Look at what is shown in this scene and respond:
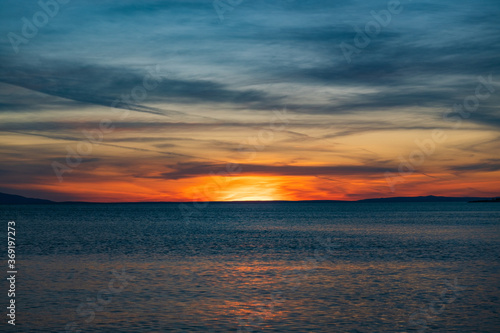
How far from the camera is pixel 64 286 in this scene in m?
31.1

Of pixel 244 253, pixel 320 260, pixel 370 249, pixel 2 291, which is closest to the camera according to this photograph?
A: pixel 2 291

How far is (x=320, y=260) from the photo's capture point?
45.7 meters

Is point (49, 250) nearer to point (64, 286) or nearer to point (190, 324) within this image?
point (64, 286)

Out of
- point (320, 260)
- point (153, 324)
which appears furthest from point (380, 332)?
point (320, 260)

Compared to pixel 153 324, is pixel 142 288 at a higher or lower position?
higher

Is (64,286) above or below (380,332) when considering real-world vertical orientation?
above

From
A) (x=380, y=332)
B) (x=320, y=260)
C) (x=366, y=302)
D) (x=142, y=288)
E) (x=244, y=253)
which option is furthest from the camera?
(x=244, y=253)

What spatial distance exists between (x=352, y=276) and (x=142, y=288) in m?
14.8

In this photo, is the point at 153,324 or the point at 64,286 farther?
the point at 64,286

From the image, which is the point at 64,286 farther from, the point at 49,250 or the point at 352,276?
the point at 49,250

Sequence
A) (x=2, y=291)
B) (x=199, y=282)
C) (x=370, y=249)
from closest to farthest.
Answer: (x=2, y=291)
(x=199, y=282)
(x=370, y=249)

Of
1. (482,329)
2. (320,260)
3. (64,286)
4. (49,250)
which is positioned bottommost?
(482,329)

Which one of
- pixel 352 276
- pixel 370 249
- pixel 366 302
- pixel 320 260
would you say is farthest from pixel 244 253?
pixel 366 302

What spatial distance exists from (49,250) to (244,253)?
68.0ft
